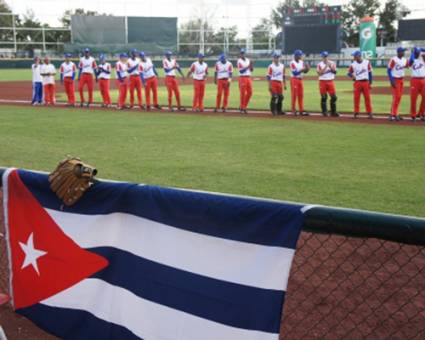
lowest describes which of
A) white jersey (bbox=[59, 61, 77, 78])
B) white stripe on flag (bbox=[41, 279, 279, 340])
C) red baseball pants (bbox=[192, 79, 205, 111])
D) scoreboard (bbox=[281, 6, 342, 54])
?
white stripe on flag (bbox=[41, 279, 279, 340])

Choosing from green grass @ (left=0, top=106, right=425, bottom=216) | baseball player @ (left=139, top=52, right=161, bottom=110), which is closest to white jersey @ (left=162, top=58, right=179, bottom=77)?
baseball player @ (left=139, top=52, right=161, bottom=110)

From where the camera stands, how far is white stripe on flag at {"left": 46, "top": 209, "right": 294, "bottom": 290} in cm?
282

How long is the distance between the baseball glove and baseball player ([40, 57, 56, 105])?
20910 mm

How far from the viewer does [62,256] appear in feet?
12.0

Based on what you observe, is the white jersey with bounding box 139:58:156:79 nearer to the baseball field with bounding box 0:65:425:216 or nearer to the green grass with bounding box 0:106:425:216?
the baseball field with bounding box 0:65:425:216

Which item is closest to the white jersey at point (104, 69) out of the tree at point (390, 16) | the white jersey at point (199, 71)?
the white jersey at point (199, 71)

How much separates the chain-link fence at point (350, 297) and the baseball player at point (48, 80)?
18.9 m

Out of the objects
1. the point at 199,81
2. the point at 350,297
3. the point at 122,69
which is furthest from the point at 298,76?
the point at 350,297

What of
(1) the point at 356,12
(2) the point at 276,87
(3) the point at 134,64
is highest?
(1) the point at 356,12

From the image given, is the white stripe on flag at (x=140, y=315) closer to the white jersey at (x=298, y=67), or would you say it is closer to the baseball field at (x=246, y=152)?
the baseball field at (x=246, y=152)

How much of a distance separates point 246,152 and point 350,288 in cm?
714

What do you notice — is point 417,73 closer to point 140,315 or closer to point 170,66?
point 170,66

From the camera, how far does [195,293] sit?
310cm

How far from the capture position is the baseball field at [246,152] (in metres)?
8.30
